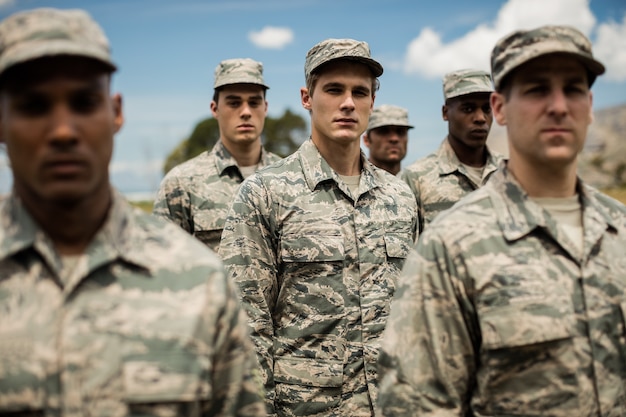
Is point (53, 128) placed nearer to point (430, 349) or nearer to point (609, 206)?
point (430, 349)

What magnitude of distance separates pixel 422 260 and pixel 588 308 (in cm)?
65

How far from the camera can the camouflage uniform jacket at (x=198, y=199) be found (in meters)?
5.92

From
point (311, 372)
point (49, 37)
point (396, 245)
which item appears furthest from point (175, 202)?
point (49, 37)

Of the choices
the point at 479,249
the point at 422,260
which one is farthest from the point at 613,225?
the point at 422,260

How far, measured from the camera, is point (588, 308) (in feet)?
8.74

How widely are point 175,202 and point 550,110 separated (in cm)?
389

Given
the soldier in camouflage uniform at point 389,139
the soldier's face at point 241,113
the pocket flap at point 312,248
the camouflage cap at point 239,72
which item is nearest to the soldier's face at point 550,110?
the pocket flap at point 312,248

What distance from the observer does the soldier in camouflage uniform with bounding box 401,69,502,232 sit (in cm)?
630

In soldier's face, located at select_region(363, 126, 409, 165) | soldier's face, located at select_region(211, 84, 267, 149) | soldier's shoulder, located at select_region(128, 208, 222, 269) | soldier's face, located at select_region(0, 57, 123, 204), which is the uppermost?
soldier's face, located at select_region(363, 126, 409, 165)

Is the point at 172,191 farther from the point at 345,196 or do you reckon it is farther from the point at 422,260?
the point at 422,260

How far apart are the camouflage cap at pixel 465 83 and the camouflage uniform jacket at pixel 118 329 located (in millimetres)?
4537

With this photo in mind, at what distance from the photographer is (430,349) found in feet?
8.84

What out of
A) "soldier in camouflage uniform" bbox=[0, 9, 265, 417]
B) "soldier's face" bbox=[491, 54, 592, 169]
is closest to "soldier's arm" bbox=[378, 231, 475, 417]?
"soldier's face" bbox=[491, 54, 592, 169]

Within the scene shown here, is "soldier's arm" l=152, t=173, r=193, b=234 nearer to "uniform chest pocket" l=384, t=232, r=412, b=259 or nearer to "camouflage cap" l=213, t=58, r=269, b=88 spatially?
"camouflage cap" l=213, t=58, r=269, b=88
